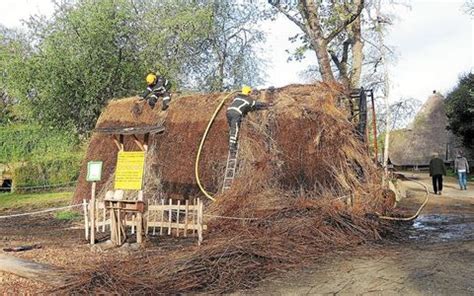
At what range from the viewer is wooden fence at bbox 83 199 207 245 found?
32.4 feet

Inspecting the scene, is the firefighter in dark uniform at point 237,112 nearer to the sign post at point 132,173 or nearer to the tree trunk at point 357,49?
the sign post at point 132,173

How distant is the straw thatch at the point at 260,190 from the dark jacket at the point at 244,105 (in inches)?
11.9

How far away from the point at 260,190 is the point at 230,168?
1496 mm

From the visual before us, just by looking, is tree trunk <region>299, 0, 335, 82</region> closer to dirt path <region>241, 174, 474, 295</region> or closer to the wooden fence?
dirt path <region>241, 174, 474, 295</region>

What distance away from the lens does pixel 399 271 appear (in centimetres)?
755

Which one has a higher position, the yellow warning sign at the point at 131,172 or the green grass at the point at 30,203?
the yellow warning sign at the point at 131,172

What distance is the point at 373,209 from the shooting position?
11.6 metres

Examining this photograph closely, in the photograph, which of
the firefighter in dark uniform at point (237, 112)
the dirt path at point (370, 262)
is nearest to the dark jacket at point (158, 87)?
the firefighter in dark uniform at point (237, 112)

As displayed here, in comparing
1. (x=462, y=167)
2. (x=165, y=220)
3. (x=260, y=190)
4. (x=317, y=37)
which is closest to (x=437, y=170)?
(x=462, y=167)

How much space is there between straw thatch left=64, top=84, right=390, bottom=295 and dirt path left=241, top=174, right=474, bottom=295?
50 centimetres

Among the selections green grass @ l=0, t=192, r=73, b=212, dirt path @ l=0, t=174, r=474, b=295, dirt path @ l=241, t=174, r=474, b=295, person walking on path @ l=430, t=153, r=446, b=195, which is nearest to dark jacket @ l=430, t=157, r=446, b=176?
person walking on path @ l=430, t=153, r=446, b=195

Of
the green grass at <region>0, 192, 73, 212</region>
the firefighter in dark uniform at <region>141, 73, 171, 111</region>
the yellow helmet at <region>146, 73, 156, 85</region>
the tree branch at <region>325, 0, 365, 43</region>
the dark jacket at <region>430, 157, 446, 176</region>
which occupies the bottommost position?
the green grass at <region>0, 192, 73, 212</region>

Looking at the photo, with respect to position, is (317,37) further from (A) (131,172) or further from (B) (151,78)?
(A) (131,172)

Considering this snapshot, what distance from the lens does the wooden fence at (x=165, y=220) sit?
9891mm
